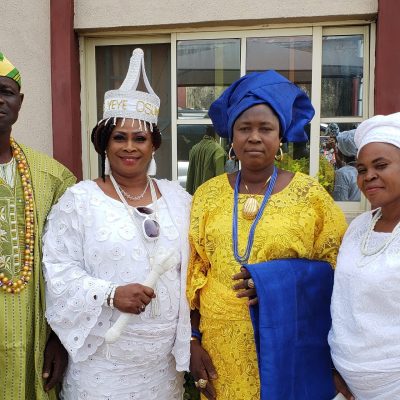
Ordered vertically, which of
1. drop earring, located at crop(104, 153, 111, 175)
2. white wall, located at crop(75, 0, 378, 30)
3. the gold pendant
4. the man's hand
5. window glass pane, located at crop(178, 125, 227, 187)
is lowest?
the man's hand

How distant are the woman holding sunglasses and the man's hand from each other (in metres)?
0.06

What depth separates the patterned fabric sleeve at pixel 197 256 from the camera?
225 centimetres

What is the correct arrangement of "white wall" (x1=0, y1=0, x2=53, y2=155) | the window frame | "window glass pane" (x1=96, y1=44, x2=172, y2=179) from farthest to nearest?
"window glass pane" (x1=96, y1=44, x2=172, y2=179), "white wall" (x1=0, y1=0, x2=53, y2=155), the window frame

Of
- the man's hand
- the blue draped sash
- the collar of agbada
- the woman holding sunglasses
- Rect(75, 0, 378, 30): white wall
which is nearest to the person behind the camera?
the blue draped sash

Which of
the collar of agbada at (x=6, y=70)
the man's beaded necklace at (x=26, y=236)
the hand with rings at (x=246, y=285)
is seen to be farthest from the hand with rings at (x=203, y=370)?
the collar of agbada at (x=6, y=70)

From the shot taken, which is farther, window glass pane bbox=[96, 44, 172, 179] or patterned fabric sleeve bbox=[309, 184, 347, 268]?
window glass pane bbox=[96, 44, 172, 179]

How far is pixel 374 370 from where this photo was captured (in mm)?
1746

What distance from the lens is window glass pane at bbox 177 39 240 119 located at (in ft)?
12.9

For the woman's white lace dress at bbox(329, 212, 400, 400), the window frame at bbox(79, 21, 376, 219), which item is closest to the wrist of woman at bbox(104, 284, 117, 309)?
the woman's white lace dress at bbox(329, 212, 400, 400)

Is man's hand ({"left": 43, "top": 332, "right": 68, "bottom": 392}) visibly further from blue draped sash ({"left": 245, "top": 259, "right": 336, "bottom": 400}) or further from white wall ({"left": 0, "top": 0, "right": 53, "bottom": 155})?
white wall ({"left": 0, "top": 0, "right": 53, "bottom": 155})

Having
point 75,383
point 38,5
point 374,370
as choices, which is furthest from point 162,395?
point 38,5

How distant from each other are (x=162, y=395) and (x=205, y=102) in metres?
2.45

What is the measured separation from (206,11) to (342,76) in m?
1.14

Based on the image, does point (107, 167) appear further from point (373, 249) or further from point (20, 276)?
point (373, 249)
